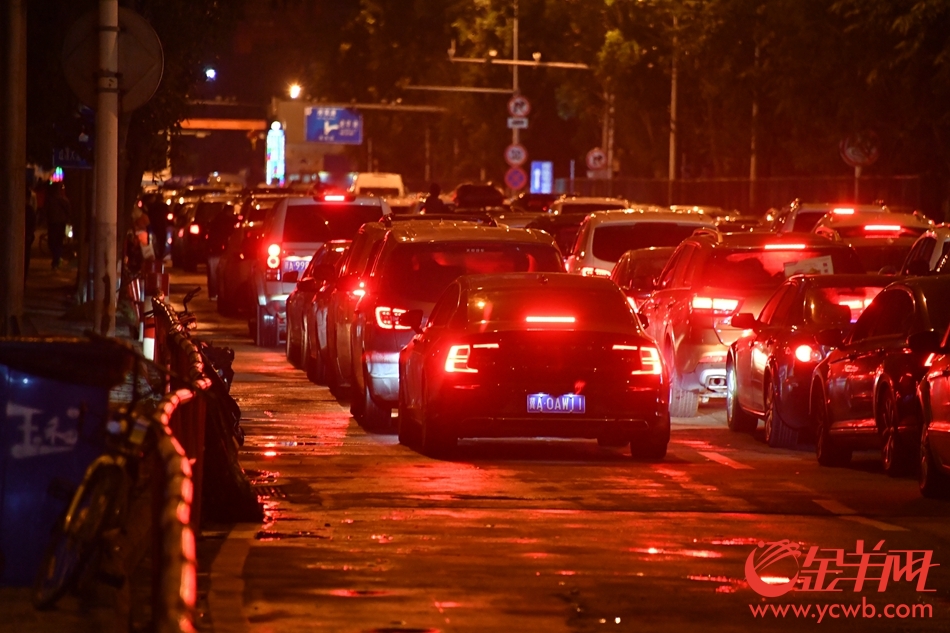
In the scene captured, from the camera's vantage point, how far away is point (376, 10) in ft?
319

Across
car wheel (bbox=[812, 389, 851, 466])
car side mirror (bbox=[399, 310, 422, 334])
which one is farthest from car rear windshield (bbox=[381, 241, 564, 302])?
car wheel (bbox=[812, 389, 851, 466])

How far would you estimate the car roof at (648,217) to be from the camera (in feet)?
81.8

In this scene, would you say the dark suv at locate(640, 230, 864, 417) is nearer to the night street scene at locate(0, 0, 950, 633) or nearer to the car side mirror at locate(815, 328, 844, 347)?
the night street scene at locate(0, 0, 950, 633)

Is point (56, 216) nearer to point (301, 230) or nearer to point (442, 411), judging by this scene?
point (301, 230)

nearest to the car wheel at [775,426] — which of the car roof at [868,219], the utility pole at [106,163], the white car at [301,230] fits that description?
the utility pole at [106,163]

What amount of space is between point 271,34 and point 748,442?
163 m

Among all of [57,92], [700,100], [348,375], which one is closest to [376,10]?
[700,100]

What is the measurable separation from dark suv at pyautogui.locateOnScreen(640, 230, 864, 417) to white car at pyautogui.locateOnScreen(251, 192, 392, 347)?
24.0 ft

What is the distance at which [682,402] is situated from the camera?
19328 mm

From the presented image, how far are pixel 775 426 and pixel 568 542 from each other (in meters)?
6.17

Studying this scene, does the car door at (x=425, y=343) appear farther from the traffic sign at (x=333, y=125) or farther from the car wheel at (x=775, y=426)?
the traffic sign at (x=333, y=125)

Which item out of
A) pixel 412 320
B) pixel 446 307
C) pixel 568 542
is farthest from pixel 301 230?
pixel 568 542

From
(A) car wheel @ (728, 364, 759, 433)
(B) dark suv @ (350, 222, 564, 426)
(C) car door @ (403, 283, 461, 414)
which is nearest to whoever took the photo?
(C) car door @ (403, 283, 461, 414)

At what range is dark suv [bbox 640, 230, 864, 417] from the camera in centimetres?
1909
